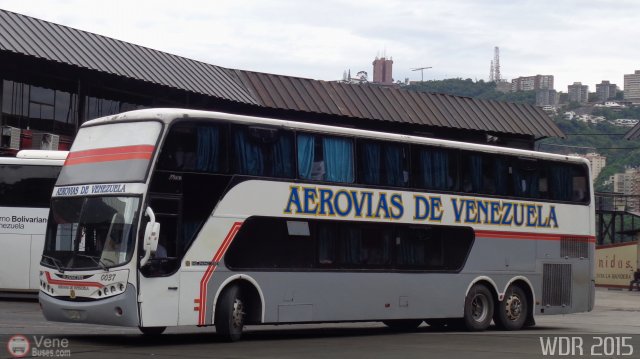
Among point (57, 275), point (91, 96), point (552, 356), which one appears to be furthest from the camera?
point (91, 96)

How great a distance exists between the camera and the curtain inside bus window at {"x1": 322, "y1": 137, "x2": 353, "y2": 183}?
19.6 metres

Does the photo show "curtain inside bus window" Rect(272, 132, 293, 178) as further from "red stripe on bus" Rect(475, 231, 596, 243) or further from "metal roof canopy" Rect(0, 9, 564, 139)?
"metal roof canopy" Rect(0, 9, 564, 139)

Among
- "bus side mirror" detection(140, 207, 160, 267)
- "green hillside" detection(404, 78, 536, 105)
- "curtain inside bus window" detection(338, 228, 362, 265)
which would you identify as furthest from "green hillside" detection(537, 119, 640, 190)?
"bus side mirror" detection(140, 207, 160, 267)

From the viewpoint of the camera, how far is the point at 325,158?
64.3 ft

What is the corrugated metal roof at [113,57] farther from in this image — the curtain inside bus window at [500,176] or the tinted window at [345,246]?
the curtain inside bus window at [500,176]

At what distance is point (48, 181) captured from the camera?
27328mm

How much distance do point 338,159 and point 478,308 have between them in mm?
5429

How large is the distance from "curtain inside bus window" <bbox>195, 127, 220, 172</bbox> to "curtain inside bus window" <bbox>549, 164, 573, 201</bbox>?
9.77m

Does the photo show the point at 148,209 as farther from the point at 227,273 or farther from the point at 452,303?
the point at 452,303

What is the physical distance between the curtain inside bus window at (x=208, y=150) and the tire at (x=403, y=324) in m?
7.15

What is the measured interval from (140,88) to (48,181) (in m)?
9.04

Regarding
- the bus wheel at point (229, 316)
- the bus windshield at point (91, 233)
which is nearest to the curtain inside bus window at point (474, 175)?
the bus wheel at point (229, 316)

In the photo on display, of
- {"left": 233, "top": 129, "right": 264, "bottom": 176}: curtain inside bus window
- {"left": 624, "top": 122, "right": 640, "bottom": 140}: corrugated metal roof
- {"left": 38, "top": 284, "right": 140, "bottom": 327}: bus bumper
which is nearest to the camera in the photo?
{"left": 38, "top": 284, "right": 140, "bottom": 327}: bus bumper

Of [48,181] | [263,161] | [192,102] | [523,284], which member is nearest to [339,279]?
[263,161]
